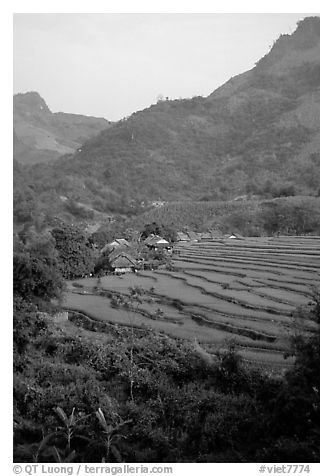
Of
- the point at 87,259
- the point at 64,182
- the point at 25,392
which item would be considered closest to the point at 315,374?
the point at 25,392

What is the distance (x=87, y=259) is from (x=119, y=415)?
537 cm

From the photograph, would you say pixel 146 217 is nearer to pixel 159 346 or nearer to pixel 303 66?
pixel 159 346

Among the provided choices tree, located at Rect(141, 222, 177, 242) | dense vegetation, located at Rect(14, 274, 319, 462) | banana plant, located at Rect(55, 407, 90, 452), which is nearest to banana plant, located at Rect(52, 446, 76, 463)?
dense vegetation, located at Rect(14, 274, 319, 462)

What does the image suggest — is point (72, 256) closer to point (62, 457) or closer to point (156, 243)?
point (62, 457)

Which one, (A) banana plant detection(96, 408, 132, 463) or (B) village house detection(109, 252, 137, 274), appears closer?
(A) banana plant detection(96, 408, 132, 463)

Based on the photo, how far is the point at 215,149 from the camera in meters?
47.7

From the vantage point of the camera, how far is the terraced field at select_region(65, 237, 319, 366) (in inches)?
258

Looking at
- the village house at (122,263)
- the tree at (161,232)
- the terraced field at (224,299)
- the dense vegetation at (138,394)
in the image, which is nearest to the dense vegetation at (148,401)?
the dense vegetation at (138,394)

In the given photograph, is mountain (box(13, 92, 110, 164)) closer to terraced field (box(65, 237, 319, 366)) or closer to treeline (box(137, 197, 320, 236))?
treeline (box(137, 197, 320, 236))

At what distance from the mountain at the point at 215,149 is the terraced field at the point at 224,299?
1915cm

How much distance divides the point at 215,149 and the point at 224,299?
1624 inches

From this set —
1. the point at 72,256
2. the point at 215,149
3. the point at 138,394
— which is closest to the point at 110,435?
the point at 138,394

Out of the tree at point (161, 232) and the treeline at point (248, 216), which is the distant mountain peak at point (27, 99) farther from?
the treeline at point (248, 216)

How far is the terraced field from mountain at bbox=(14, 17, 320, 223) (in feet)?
62.8
